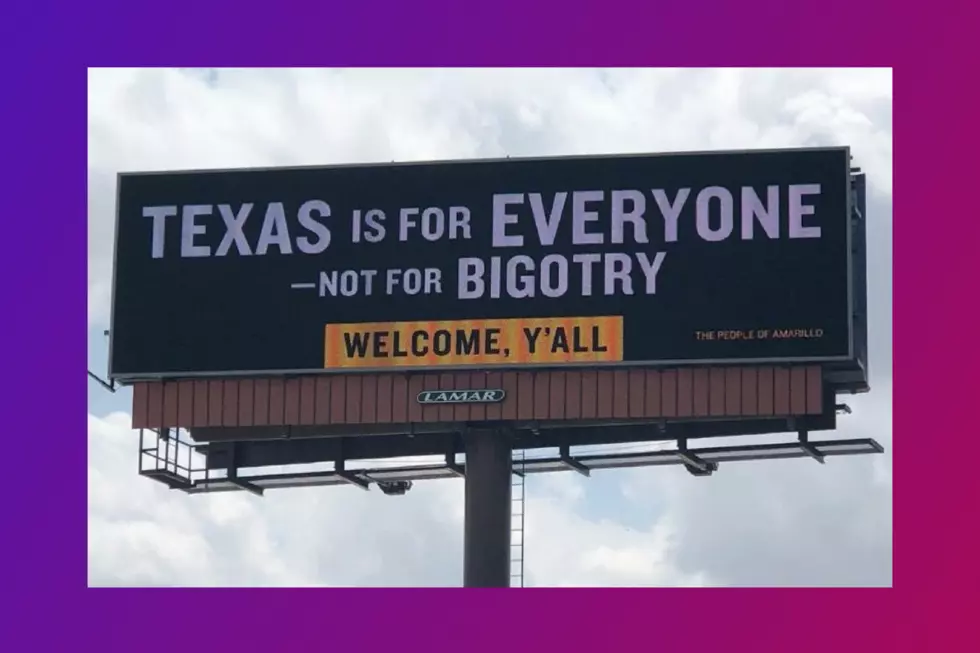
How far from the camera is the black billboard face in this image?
1984 inches

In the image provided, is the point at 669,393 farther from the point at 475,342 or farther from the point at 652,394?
the point at 475,342

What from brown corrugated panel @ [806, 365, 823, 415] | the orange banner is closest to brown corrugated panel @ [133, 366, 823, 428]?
brown corrugated panel @ [806, 365, 823, 415]

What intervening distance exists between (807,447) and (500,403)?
5.21 metres

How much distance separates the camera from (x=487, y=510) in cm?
5106

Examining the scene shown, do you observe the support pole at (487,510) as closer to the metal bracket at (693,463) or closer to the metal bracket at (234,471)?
the metal bracket at (693,463)

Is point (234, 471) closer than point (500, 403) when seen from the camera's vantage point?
No

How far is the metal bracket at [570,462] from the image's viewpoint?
52562mm

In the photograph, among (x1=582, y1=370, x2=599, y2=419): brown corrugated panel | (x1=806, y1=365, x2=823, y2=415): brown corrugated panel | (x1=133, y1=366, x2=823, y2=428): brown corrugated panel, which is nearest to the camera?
(x1=806, y1=365, x2=823, y2=415): brown corrugated panel

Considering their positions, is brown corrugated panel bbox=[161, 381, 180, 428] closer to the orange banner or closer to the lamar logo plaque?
the orange banner

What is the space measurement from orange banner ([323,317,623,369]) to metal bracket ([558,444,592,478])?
7.86 feet

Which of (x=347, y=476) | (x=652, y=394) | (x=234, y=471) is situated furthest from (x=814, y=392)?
(x=234, y=471)

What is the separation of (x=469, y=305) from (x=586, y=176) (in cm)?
292

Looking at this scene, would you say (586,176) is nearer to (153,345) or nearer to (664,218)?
(664,218)

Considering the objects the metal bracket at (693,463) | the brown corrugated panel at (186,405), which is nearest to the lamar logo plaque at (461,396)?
the metal bracket at (693,463)
